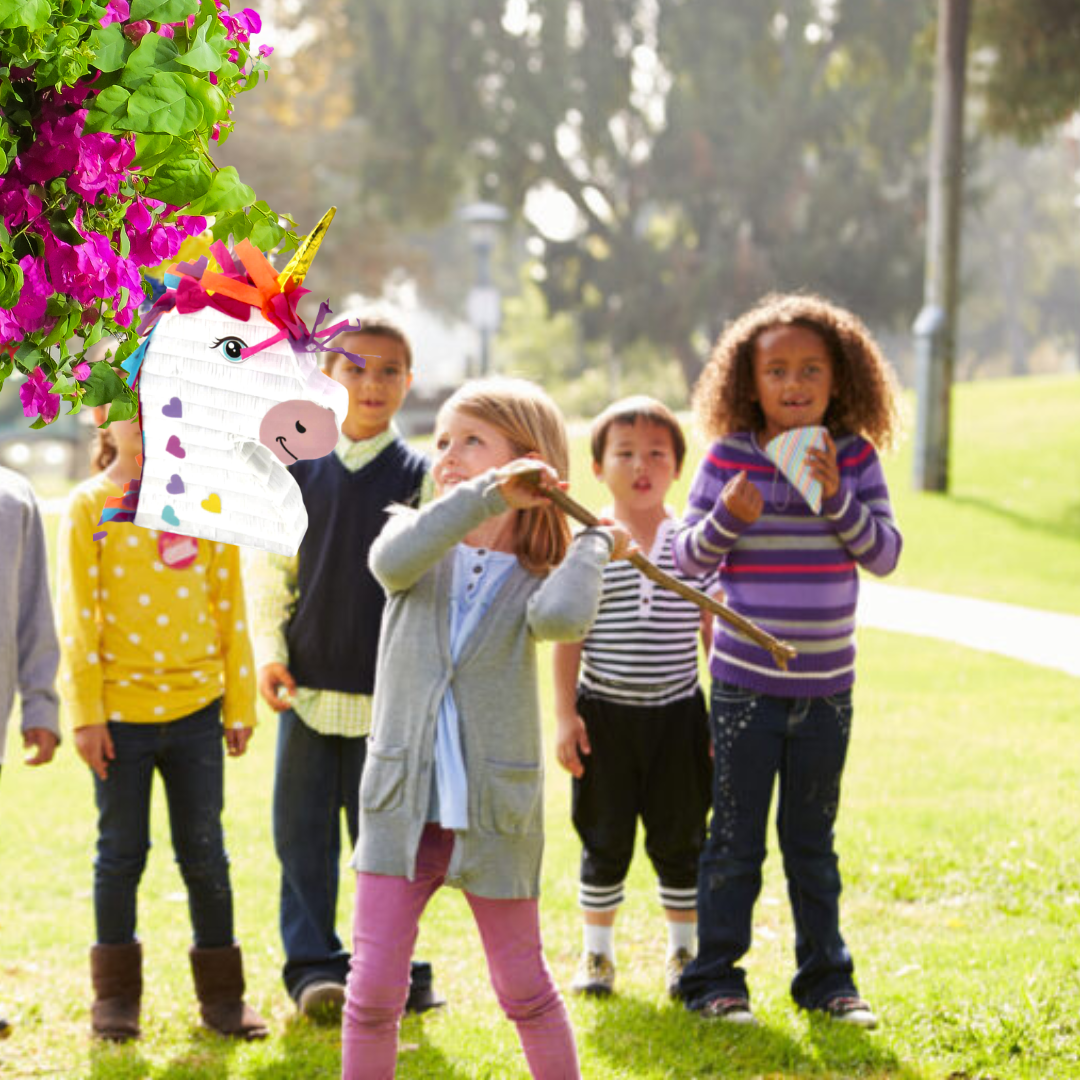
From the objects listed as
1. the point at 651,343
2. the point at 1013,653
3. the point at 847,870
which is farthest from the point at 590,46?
the point at 847,870

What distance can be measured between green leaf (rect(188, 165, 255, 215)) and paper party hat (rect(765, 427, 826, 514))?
2326 mm

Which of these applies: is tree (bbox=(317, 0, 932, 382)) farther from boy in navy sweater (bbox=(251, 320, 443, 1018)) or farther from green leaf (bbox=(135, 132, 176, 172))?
green leaf (bbox=(135, 132, 176, 172))

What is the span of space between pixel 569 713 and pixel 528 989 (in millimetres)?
1177

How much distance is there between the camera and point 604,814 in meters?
4.33

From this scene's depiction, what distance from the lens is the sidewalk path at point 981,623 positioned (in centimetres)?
978

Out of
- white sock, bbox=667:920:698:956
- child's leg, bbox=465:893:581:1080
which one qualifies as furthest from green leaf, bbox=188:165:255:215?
white sock, bbox=667:920:698:956

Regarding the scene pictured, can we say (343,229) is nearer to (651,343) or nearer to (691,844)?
(651,343)

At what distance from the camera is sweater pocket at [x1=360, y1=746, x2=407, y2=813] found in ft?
10.2

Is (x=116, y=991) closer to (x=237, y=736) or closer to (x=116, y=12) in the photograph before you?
(x=237, y=736)

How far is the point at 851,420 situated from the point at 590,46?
1280 inches

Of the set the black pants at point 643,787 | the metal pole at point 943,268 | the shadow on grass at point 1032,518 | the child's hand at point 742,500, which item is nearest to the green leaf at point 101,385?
the child's hand at point 742,500

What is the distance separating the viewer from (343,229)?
3828 centimetres

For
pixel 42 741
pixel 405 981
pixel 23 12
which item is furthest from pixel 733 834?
pixel 23 12

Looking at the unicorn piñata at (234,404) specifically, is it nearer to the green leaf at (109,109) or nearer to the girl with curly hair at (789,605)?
the green leaf at (109,109)
